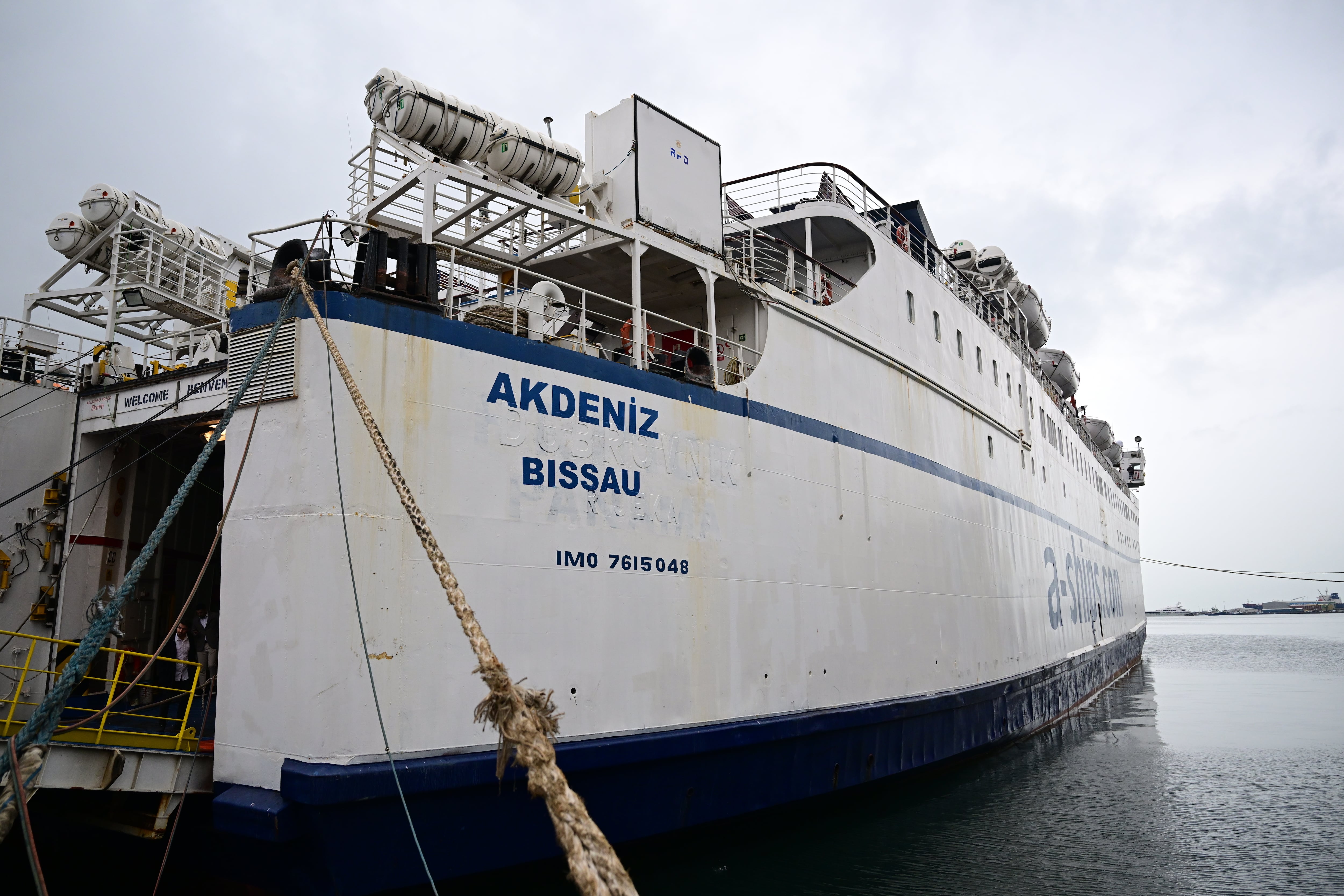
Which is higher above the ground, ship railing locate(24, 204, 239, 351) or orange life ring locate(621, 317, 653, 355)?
ship railing locate(24, 204, 239, 351)

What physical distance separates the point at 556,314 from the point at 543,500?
5.99 feet

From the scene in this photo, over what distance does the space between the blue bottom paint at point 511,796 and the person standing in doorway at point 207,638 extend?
3.17m

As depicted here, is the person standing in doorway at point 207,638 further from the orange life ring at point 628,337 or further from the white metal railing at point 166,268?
the orange life ring at point 628,337

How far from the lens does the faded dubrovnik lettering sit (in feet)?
57.5

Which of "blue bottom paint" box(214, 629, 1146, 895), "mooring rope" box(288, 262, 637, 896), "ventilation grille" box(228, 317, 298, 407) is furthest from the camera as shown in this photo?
"ventilation grille" box(228, 317, 298, 407)

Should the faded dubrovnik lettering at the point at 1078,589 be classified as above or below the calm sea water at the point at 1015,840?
above

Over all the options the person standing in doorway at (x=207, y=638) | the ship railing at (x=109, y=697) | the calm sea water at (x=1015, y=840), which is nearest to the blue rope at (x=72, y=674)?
the ship railing at (x=109, y=697)

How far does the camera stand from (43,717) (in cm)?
386

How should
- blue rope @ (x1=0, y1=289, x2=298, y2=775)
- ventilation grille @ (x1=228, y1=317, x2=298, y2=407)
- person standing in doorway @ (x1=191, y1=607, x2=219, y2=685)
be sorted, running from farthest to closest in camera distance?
person standing in doorway @ (x1=191, y1=607, x2=219, y2=685), ventilation grille @ (x1=228, y1=317, x2=298, y2=407), blue rope @ (x1=0, y1=289, x2=298, y2=775)

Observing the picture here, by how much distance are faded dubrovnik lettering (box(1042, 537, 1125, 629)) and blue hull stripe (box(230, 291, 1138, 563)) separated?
9807mm

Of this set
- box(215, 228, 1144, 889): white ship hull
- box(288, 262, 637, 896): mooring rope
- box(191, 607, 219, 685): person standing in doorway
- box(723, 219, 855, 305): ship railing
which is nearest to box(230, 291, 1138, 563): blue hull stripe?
box(215, 228, 1144, 889): white ship hull

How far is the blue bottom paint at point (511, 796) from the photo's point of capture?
5.32 meters

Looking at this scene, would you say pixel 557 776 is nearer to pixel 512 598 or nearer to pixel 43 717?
pixel 43 717

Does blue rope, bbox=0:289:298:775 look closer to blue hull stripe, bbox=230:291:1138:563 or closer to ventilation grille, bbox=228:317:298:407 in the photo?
ventilation grille, bbox=228:317:298:407
